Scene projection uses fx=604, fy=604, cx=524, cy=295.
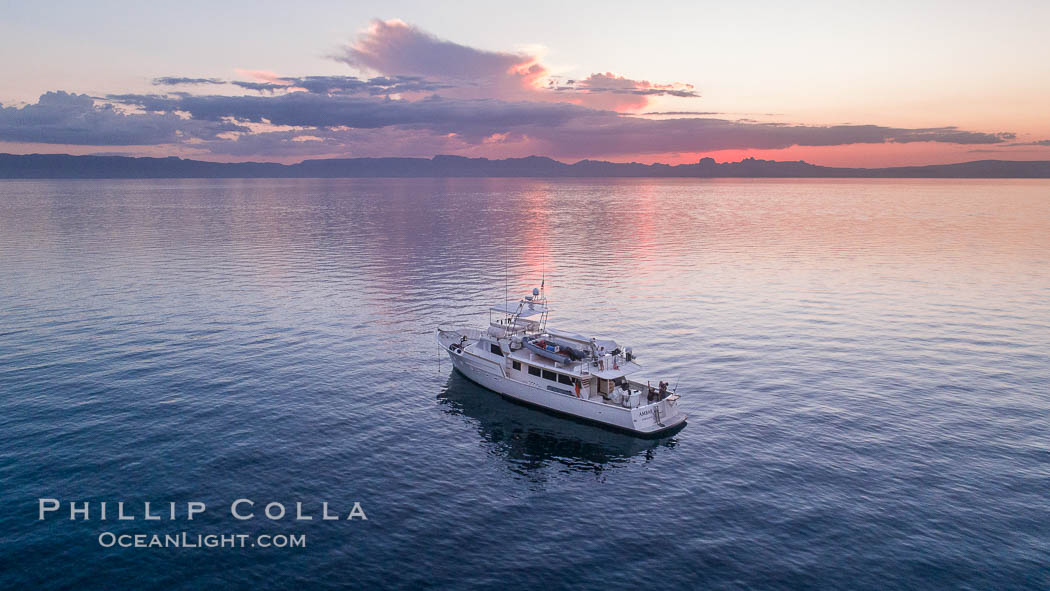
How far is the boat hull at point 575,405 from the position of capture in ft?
151

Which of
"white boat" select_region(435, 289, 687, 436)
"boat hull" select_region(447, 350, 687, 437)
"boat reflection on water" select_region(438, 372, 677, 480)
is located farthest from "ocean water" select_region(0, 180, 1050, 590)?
"white boat" select_region(435, 289, 687, 436)

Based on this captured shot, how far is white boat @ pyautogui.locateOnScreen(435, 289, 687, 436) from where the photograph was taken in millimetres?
46719

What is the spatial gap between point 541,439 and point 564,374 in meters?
6.23

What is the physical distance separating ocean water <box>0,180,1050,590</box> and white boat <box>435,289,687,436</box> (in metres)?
1.46

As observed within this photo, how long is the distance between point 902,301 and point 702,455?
57638 millimetres

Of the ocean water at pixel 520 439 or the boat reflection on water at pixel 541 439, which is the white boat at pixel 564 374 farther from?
the ocean water at pixel 520 439

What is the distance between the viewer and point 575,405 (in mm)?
49250

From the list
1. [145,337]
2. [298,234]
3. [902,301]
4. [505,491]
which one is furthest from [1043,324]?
[298,234]

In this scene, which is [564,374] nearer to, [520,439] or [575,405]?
[575,405]

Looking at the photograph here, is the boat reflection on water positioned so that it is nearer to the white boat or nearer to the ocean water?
the ocean water

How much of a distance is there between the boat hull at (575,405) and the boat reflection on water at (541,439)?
61cm

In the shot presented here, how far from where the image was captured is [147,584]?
28094 mm

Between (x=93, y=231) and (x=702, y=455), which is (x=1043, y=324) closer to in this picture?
(x=702, y=455)

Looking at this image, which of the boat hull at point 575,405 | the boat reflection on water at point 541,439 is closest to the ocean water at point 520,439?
the boat reflection on water at point 541,439
